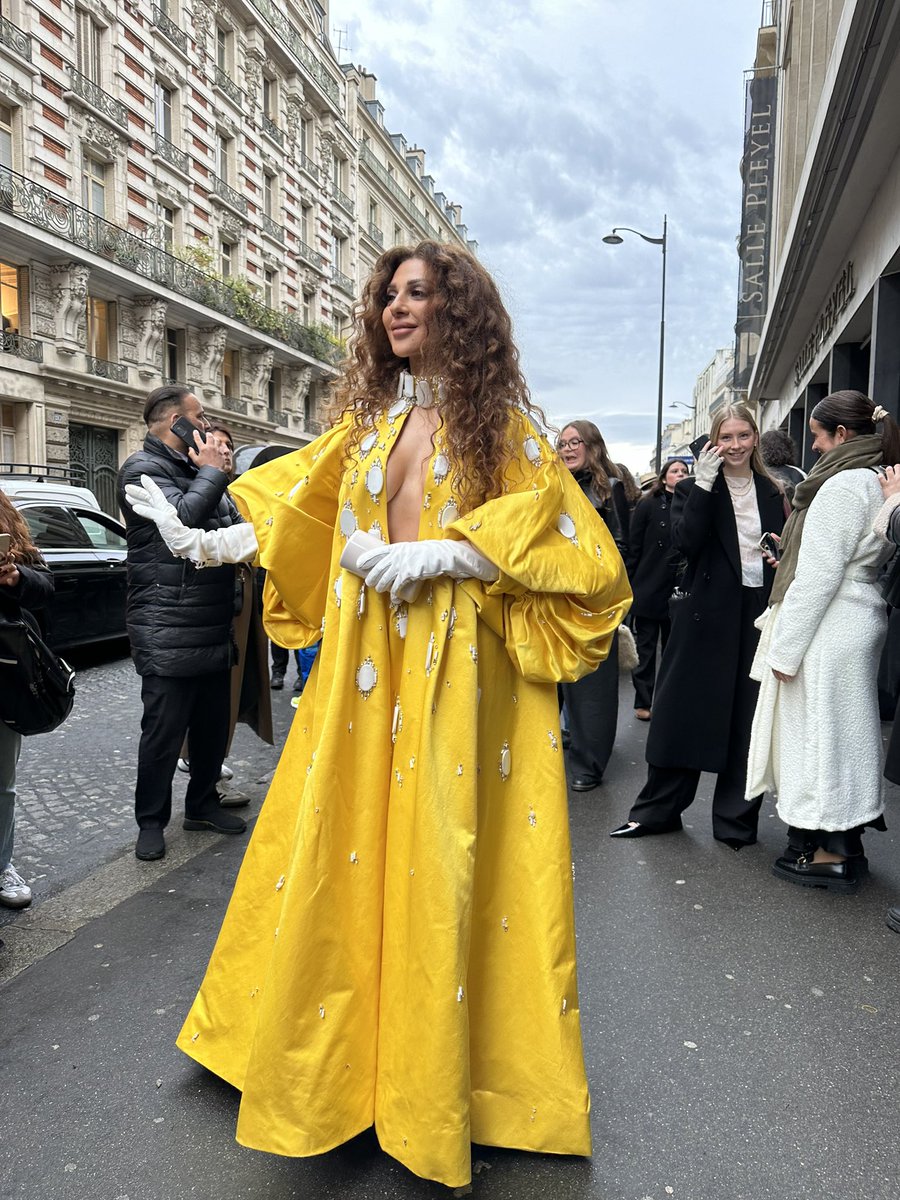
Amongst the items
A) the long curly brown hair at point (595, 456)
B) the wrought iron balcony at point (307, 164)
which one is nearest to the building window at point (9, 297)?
the wrought iron balcony at point (307, 164)

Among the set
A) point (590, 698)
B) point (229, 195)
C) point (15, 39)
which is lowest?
point (590, 698)

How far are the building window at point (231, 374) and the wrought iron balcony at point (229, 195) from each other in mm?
4875

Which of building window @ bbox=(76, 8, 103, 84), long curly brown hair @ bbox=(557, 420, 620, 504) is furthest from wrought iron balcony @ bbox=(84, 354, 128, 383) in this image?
long curly brown hair @ bbox=(557, 420, 620, 504)

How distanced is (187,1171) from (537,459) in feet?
6.01

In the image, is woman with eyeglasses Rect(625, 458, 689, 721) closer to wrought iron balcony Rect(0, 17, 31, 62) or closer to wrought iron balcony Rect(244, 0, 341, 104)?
wrought iron balcony Rect(0, 17, 31, 62)

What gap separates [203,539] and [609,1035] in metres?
1.87

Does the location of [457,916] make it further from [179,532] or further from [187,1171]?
[179,532]

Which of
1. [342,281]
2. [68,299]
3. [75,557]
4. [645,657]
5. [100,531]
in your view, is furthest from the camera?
[342,281]

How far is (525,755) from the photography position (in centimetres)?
203

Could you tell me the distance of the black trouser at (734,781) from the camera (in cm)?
413

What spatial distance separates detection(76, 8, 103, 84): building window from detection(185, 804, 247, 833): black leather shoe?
24912mm

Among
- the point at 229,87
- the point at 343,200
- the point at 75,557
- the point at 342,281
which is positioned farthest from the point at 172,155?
the point at 75,557

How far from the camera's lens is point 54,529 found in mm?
8633

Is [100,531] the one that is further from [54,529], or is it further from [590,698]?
[590,698]
